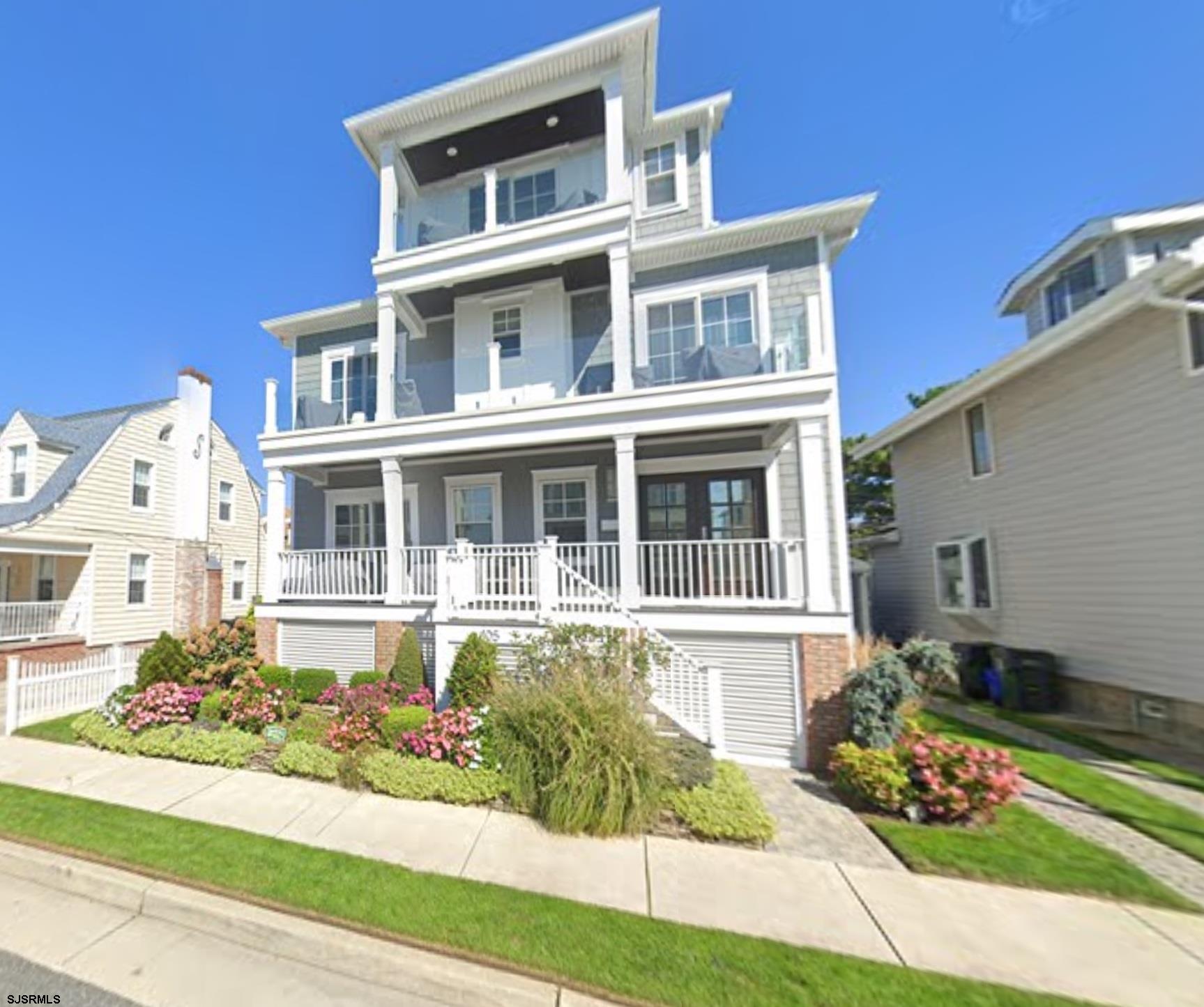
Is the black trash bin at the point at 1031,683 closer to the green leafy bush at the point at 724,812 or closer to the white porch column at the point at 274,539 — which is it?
the green leafy bush at the point at 724,812

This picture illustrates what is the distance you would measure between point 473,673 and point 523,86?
1037cm

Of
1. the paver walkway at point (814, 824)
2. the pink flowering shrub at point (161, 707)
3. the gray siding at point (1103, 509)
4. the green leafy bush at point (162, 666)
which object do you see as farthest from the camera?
the green leafy bush at point (162, 666)

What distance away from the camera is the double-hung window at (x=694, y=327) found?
32.1ft

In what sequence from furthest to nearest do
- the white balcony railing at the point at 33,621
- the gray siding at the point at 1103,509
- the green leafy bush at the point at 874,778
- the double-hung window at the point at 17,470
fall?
the double-hung window at the point at 17,470, the white balcony railing at the point at 33,621, the gray siding at the point at 1103,509, the green leafy bush at the point at 874,778

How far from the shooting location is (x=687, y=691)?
703 centimetres

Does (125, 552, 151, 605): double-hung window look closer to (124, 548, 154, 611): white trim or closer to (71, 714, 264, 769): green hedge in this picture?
(124, 548, 154, 611): white trim

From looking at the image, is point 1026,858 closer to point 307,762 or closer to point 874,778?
point 874,778

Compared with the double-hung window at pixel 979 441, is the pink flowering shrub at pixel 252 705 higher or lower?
lower

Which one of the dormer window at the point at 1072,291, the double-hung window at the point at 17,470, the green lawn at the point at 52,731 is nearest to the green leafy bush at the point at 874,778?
the green lawn at the point at 52,731

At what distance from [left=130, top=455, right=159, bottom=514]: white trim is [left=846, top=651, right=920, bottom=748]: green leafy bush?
2053 centimetres

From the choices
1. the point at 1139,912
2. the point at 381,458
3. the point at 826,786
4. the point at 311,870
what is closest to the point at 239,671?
the point at 381,458

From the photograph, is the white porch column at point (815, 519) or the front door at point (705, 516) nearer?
the white porch column at point (815, 519)

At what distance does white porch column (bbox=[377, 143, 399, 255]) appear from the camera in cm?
1034

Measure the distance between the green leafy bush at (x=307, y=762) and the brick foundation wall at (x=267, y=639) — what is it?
3.80 meters
